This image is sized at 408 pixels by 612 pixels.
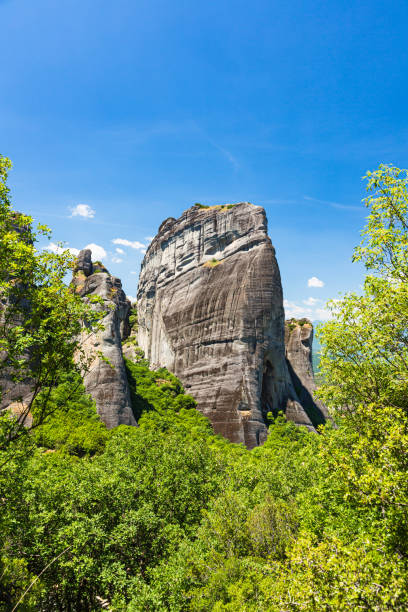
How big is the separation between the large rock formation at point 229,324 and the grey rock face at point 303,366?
1391 cm

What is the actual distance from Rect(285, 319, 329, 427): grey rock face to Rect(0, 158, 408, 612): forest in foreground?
54.1 m

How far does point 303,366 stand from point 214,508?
61.7 m

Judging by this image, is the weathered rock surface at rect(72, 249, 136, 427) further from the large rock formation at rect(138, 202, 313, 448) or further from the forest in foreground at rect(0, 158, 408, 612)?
the forest in foreground at rect(0, 158, 408, 612)

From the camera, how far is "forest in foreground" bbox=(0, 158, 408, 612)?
773cm

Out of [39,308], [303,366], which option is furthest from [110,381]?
[303,366]

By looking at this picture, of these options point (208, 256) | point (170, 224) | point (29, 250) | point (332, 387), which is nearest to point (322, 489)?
point (332, 387)

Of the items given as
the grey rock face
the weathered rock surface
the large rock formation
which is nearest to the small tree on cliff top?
the weathered rock surface

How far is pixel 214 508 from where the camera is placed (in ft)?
55.6

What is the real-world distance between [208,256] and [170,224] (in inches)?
743

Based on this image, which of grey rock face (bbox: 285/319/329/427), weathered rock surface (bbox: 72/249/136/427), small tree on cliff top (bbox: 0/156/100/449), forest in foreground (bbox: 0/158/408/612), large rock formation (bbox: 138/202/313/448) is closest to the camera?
forest in foreground (bbox: 0/158/408/612)

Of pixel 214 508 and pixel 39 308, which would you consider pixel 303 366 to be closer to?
pixel 214 508

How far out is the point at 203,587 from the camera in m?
12.8

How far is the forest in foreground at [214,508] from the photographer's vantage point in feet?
25.4

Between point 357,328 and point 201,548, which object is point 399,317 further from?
point 201,548
